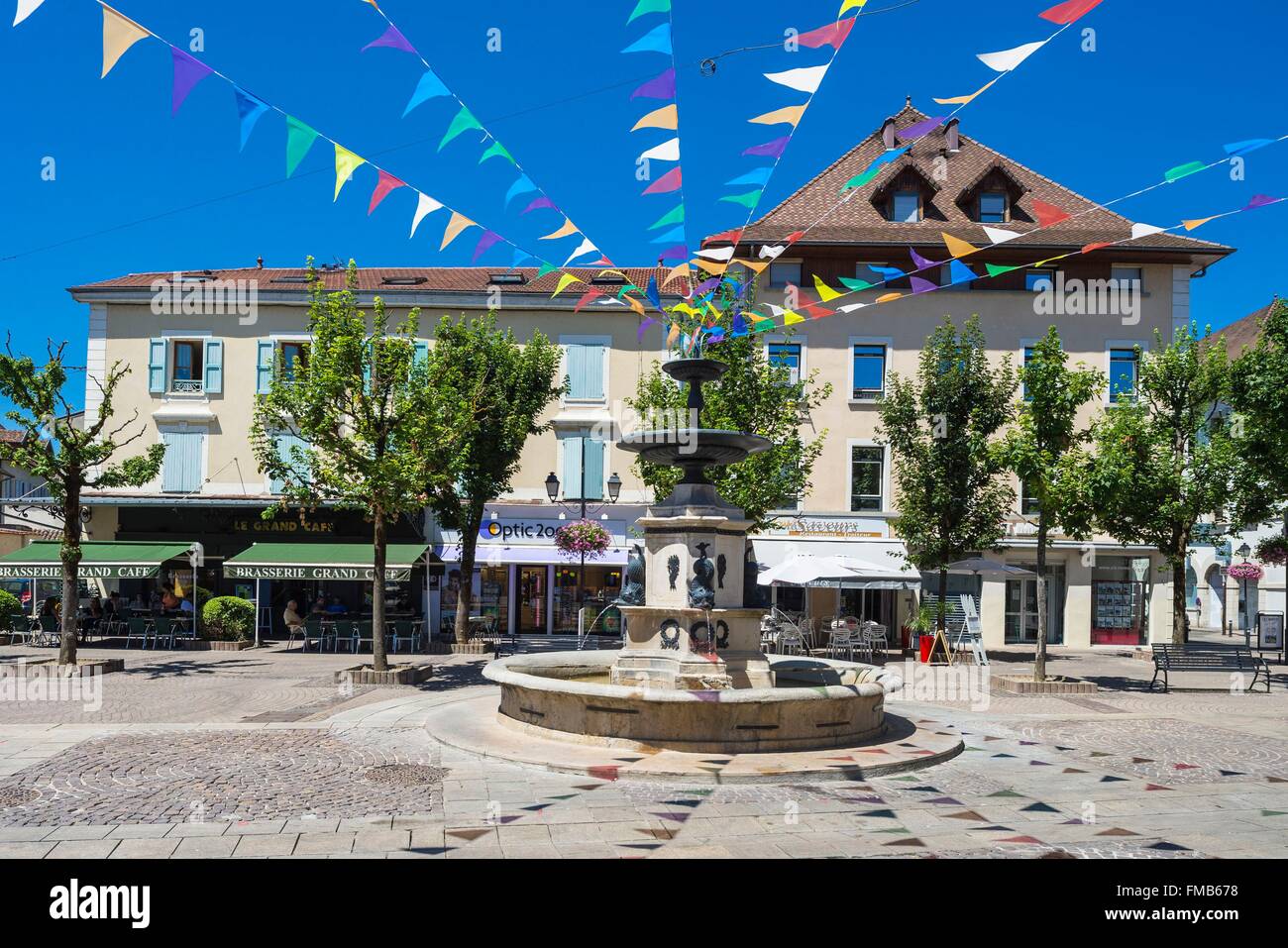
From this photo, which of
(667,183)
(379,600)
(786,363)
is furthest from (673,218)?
(786,363)

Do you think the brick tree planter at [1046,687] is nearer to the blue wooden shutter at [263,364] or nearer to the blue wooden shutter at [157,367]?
the blue wooden shutter at [263,364]

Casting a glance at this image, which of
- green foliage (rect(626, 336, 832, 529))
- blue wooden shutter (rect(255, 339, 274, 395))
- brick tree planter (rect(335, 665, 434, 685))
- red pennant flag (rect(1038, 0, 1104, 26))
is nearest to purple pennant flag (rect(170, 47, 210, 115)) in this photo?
red pennant flag (rect(1038, 0, 1104, 26))

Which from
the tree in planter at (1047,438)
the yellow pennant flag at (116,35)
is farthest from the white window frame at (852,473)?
the yellow pennant flag at (116,35)

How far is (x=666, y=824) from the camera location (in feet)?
24.2

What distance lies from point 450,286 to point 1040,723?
68.4 ft

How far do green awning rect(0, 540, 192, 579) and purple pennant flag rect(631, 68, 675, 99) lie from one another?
18.3 meters

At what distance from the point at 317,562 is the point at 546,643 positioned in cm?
578

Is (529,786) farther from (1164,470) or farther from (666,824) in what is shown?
(1164,470)

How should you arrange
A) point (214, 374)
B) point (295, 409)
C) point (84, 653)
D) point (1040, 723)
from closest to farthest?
point (1040, 723) < point (295, 409) < point (84, 653) < point (214, 374)

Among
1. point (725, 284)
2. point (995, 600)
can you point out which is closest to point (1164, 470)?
point (995, 600)

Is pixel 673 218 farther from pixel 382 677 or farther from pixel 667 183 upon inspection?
pixel 382 677

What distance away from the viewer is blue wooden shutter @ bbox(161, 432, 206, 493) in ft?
88.6

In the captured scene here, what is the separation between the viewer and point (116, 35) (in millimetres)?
7711

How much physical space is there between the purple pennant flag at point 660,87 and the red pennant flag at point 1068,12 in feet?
12.4
